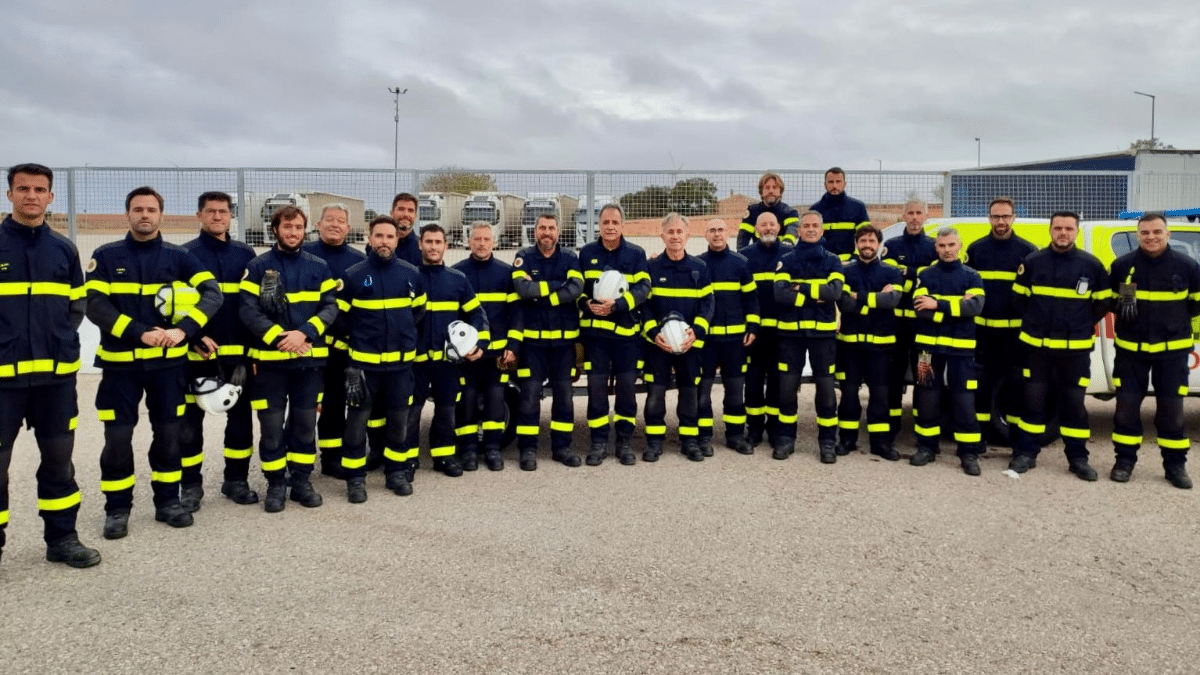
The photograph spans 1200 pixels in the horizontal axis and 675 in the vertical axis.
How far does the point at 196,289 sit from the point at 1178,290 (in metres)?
6.74

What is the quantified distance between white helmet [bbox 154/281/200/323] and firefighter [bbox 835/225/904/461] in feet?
15.7

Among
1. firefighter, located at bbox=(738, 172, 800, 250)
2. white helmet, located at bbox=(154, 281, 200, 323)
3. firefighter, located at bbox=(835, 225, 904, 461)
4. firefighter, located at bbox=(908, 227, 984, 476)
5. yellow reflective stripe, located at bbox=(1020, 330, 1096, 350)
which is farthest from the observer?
firefighter, located at bbox=(738, 172, 800, 250)

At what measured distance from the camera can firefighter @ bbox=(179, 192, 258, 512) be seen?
5.81 m

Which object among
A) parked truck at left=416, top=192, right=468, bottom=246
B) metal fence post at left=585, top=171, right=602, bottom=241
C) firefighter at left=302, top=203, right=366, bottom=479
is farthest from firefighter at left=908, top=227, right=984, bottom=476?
parked truck at left=416, top=192, right=468, bottom=246

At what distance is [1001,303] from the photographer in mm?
7344

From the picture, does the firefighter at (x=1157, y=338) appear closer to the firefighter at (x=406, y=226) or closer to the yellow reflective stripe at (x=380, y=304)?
the yellow reflective stripe at (x=380, y=304)

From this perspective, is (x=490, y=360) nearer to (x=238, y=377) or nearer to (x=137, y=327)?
(x=238, y=377)

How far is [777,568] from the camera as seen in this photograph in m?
4.71

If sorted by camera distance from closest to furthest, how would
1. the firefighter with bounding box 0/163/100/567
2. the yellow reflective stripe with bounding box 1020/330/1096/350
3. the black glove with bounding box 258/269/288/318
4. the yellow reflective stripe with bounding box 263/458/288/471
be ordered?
the firefighter with bounding box 0/163/100/567 < the black glove with bounding box 258/269/288/318 < the yellow reflective stripe with bounding box 263/458/288/471 < the yellow reflective stripe with bounding box 1020/330/1096/350

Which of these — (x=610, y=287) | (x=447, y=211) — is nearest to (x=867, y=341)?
(x=610, y=287)

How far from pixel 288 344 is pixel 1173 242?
726 centimetres

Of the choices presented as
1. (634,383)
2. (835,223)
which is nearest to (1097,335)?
(835,223)

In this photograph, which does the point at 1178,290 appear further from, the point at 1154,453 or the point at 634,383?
the point at 634,383

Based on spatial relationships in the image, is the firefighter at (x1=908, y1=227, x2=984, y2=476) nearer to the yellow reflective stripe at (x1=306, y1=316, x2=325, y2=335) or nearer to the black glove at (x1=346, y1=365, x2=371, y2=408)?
the black glove at (x1=346, y1=365, x2=371, y2=408)
